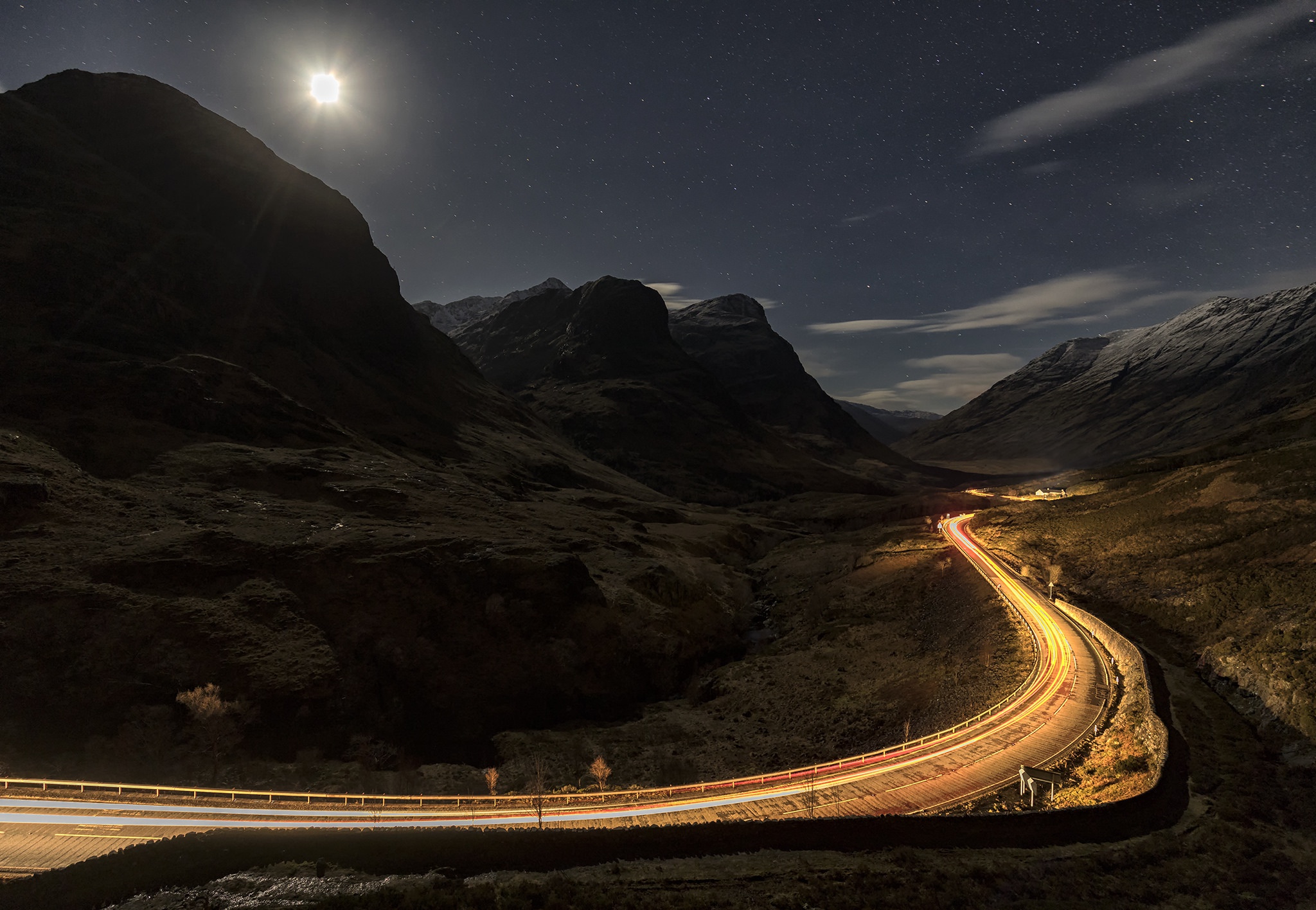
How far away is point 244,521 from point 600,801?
53489 millimetres

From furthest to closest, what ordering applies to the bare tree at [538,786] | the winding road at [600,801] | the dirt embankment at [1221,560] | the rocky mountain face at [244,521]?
1. the rocky mountain face at [244,521]
2. the dirt embankment at [1221,560]
3. the bare tree at [538,786]
4. the winding road at [600,801]

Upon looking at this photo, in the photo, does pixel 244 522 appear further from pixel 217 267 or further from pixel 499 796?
pixel 217 267

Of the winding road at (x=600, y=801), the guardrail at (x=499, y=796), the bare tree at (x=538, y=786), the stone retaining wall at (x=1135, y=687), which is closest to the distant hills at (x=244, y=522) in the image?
the bare tree at (x=538, y=786)

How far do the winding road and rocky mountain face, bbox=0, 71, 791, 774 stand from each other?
1243 centimetres

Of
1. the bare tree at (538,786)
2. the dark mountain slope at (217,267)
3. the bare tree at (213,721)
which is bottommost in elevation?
the bare tree at (538,786)

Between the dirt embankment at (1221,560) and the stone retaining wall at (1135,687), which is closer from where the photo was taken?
the stone retaining wall at (1135,687)

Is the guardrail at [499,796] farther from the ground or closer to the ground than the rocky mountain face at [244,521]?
closer to the ground

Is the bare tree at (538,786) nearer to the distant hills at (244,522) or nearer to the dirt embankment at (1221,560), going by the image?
the distant hills at (244,522)

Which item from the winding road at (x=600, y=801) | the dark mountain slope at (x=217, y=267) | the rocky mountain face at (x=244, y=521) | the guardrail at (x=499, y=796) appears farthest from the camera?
the dark mountain slope at (x=217, y=267)

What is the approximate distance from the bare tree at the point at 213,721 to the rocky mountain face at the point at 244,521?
65.8 inches

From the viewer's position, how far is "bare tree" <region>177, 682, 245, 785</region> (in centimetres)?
3506

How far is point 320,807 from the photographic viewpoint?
2833 cm

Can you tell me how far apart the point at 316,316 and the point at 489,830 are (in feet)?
512

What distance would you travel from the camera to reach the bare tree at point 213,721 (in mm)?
35062
